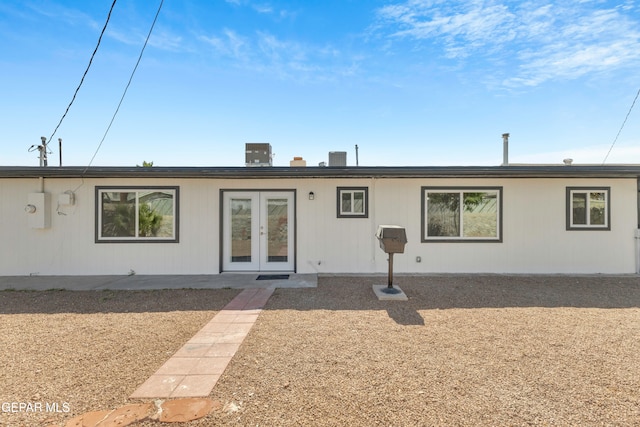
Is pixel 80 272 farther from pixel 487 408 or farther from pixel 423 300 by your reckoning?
pixel 487 408

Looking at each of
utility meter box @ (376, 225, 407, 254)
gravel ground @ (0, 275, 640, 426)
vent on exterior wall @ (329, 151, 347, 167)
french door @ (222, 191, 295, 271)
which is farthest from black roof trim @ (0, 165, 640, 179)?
gravel ground @ (0, 275, 640, 426)

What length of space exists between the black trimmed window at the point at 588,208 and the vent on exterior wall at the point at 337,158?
538 cm

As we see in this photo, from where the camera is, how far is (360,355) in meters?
3.12

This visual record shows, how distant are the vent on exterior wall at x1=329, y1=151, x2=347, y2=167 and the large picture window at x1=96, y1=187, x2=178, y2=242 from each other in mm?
3855

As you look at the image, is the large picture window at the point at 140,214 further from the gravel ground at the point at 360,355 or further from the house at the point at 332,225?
the gravel ground at the point at 360,355

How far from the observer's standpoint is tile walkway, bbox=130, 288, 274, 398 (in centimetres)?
251

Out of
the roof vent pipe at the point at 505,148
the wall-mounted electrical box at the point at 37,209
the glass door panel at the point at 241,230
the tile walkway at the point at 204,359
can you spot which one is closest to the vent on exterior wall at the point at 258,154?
the glass door panel at the point at 241,230

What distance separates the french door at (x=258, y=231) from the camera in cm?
721

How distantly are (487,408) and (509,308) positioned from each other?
3018mm

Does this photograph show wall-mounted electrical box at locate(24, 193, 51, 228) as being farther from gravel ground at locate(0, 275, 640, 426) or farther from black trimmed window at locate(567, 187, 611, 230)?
black trimmed window at locate(567, 187, 611, 230)

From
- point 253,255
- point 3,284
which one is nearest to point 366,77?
point 253,255

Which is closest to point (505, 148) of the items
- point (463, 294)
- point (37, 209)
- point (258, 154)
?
point (463, 294)

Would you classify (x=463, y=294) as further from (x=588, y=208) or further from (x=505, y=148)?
(x=505, y=148)

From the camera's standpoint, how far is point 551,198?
23.5 feet
